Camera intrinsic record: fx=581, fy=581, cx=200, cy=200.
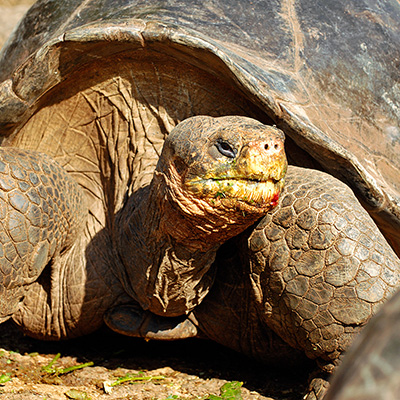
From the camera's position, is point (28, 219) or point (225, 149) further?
point (28, 219)

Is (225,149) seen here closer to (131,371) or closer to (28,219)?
(28,219)

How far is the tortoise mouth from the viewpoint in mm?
2201

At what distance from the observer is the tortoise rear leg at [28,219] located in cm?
273

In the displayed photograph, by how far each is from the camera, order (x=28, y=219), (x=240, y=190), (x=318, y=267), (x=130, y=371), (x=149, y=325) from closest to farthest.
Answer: (x=240, y=190), (x=318, y=267), (x=28, y=219), (x=149, y=325), (x=130, y=371)

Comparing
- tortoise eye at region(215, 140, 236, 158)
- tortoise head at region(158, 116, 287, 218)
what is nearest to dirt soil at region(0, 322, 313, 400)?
tortoise head at region(158, 116, 287, 218)

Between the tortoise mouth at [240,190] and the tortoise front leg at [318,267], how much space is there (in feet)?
1.07

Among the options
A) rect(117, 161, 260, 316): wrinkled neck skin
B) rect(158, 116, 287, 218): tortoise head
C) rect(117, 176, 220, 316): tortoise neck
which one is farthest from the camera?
rect(117, 176, 220, 316): tortoise neck

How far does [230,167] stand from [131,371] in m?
1.54

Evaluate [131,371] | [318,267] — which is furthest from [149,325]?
[318,267]

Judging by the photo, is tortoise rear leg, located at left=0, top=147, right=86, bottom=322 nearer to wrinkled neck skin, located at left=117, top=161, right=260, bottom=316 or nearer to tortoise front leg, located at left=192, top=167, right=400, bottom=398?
wrinkled neck skin, located at left=117, top=161, right=260, bottom=316

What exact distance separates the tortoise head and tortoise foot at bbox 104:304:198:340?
99 cm

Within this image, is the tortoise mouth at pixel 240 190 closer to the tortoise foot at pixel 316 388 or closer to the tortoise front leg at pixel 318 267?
the tortoise front leg at pixel 318 267

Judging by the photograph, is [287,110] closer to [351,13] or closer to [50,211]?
[351,13]

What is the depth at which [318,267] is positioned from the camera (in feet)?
8.14
